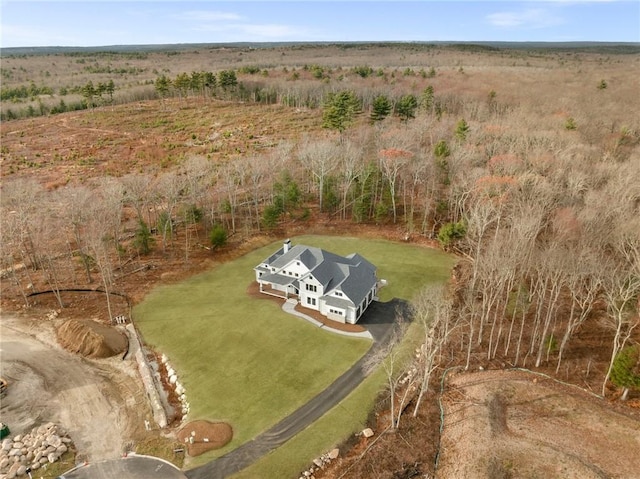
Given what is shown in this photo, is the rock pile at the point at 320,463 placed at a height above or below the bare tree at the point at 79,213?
below

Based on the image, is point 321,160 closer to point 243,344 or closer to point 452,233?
point 452,233

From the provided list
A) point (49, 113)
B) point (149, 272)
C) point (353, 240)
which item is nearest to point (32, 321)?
point (149, 272)

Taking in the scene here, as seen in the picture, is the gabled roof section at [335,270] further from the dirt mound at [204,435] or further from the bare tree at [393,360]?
the dirt mound at [204,435]

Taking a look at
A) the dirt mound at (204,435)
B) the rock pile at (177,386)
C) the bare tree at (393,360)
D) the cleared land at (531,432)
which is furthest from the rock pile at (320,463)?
the rock pile at (177,386)

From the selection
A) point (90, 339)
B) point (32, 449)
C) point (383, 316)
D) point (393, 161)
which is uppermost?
point (393, 161)

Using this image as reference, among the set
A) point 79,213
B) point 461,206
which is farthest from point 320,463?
point 79,213

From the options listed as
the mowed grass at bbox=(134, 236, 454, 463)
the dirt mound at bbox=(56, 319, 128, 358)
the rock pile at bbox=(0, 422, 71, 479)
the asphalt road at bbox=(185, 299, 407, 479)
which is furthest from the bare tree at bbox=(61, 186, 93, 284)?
the asphalt road at bbox=(185, 299, 407, 479)

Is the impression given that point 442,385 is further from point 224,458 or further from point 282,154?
point 282,154
